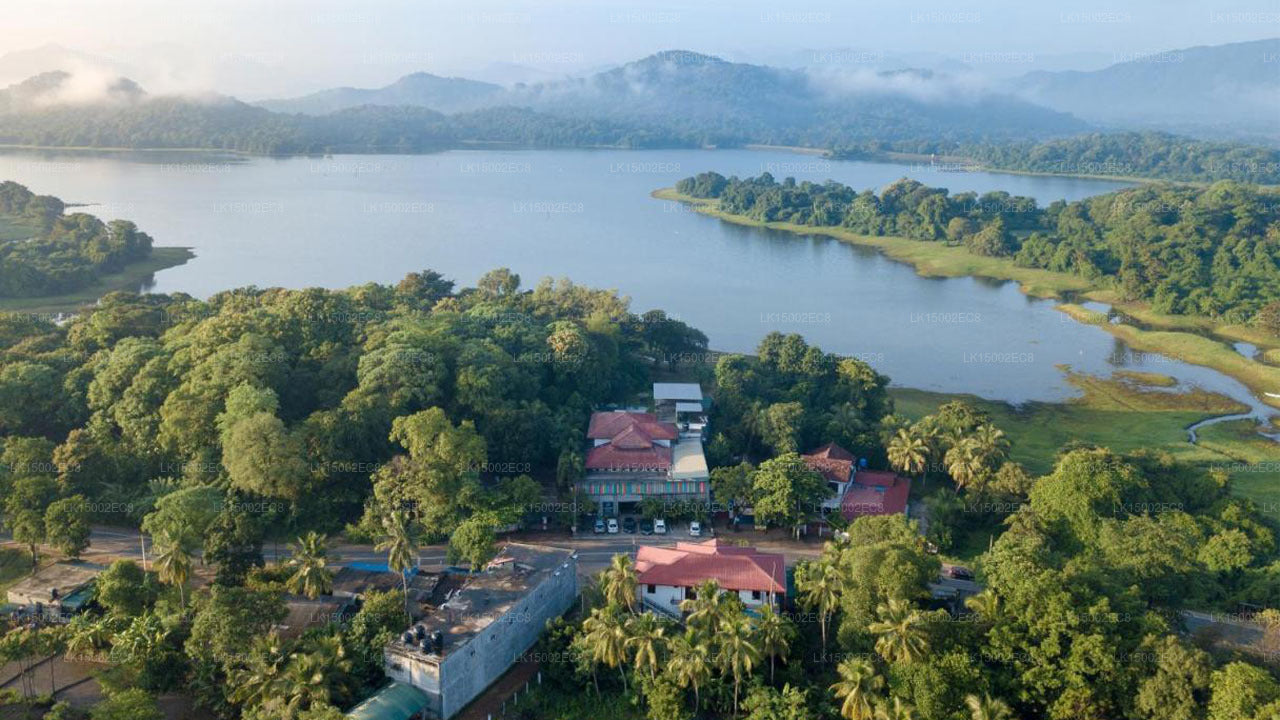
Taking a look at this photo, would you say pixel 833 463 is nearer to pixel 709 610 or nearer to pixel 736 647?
pixel 709 610

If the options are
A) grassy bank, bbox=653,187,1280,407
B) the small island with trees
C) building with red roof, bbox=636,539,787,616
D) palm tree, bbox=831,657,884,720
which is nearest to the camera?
palm tree, bbox=831,657,884,720

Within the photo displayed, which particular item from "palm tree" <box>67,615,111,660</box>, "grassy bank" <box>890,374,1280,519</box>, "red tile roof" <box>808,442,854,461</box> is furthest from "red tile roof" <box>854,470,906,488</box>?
"palm tree" <box>67,615,111,660</box>

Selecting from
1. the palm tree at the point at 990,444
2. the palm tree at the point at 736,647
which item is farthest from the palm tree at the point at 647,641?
the palm tree at the point at 990,444

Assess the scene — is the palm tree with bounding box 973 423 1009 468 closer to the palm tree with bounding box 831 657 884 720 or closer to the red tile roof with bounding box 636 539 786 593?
the red tile roof with bounding box 636 539 786 593

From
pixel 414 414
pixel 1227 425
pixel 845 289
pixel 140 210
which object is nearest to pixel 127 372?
pixel 414 414

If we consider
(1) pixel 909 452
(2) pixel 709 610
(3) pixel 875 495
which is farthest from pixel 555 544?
(1) pixel 909 452
